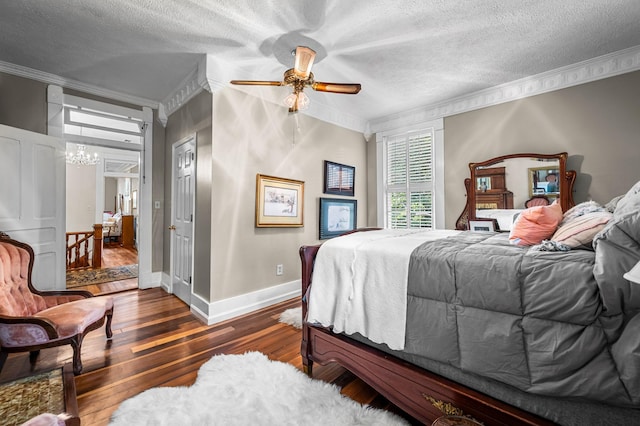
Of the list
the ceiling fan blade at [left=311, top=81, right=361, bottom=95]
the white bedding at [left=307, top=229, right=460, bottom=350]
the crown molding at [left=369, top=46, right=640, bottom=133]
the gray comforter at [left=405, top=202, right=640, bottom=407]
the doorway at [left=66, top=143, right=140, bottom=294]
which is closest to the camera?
the gray comforter at [left=405, top=202, right=640, bottom=407]

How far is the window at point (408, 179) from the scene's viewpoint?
13.9 ft

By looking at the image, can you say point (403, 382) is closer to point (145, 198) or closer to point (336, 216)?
point (336, 216)

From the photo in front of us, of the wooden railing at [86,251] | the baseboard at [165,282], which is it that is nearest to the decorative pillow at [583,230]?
the baseboard at [165,282]

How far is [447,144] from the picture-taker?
13.2 feet

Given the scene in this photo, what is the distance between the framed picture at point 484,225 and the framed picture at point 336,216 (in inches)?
69.1

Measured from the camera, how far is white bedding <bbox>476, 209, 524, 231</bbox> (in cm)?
335

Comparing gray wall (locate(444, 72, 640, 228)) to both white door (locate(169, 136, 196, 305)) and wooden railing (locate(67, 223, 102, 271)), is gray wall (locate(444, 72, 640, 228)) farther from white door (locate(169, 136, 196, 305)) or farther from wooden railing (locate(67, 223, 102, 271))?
wooden railing (locate(67, 223, 102, 271))

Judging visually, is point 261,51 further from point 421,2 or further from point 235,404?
point 235,404

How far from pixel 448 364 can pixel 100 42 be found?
3.75m

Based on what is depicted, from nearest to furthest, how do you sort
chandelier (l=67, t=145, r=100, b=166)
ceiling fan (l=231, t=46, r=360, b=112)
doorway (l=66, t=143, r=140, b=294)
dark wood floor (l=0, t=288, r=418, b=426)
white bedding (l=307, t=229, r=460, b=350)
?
white bedding (l=307, t=229, r=460, b=350), dark wood floor (l=0, t=288, r=418, b=426), ceiling fan (l=231, t=46, r=360, b=112), doorway (l=66, t=143, r=140, b=294), chandelier (l=67, t=145, r=100, b=166)

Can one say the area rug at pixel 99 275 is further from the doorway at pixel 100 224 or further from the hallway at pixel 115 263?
the hallway at pixel 115 263

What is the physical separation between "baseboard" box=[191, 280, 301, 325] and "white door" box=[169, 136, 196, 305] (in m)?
0.44

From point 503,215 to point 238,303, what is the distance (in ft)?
11.1

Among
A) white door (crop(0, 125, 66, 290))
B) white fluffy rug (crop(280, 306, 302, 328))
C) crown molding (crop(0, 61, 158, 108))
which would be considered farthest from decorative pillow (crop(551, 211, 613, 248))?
crown molding (crop(0, 61, 158, 108))
